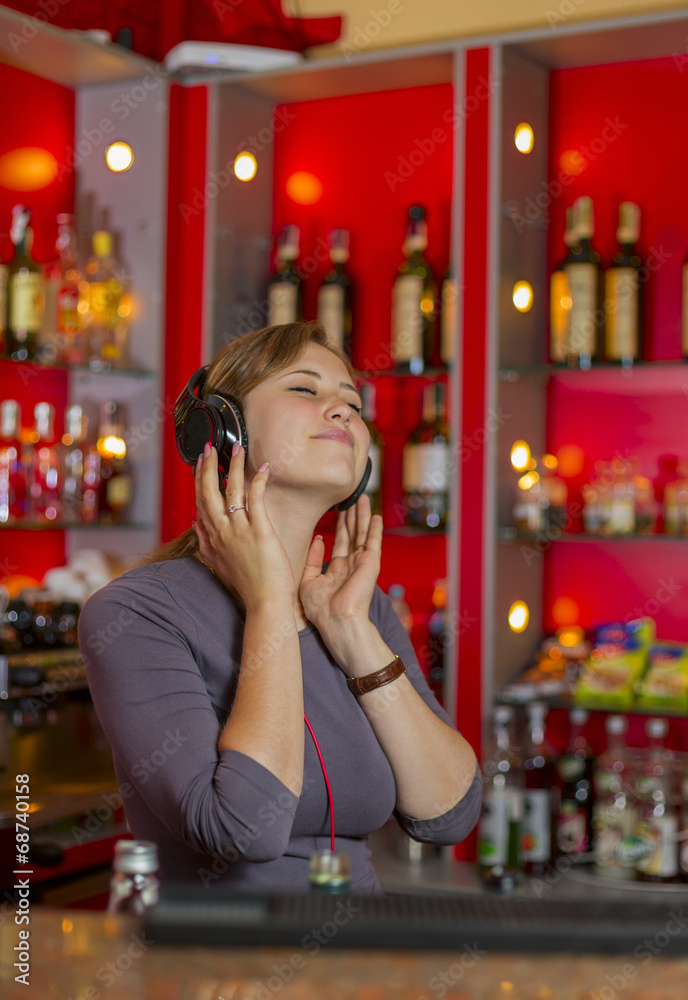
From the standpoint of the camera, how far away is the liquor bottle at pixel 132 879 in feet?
2.79

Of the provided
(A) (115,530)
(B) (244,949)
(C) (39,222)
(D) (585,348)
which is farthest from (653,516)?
(B) (244,949)

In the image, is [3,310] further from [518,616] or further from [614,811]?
[614,811]

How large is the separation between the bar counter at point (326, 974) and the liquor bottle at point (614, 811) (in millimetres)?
1685

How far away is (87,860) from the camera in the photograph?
2.53 m

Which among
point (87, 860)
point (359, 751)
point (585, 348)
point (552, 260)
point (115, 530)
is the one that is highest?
point (552, 260)

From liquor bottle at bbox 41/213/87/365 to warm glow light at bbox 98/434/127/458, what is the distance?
221 mm

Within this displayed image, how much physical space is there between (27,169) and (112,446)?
0.75 metres

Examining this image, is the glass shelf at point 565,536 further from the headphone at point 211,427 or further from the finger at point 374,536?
the headphone at point 211,427

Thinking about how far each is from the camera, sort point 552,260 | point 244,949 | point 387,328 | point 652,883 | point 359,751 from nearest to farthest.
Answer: point 244,949 → point 359,751 → point 652,883 → point 552,260 → point 387,328

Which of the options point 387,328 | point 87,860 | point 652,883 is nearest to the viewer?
point 652,883

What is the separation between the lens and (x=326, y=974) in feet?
2.39

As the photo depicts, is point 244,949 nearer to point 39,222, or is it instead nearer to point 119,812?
point 119,812

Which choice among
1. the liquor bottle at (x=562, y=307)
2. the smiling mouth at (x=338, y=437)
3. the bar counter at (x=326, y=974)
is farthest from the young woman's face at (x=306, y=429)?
the liquor bottle at (x=562, y=307)

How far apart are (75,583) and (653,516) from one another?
1.40m
